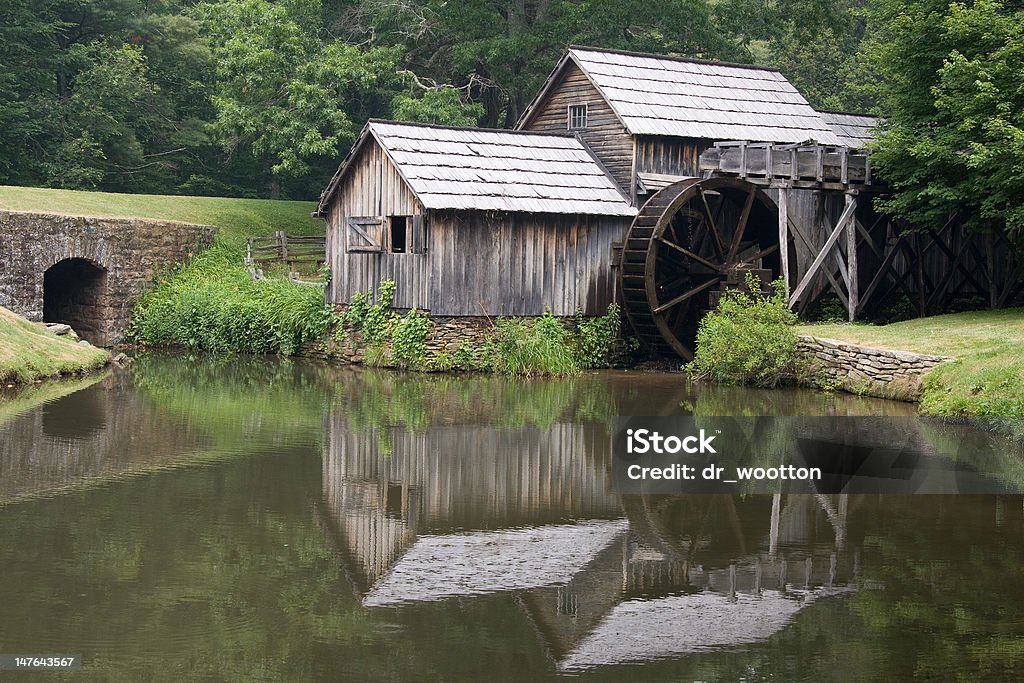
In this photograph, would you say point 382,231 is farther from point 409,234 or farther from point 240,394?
point 240,394

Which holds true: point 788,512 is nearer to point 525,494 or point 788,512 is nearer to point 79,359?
point 525,494

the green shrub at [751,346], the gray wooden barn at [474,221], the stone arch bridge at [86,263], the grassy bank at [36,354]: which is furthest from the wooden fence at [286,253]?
the green shrub at [751,346]

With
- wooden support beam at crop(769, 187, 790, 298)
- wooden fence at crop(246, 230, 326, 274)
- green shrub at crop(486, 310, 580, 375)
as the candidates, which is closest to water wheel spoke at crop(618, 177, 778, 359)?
wooden support beam at crop(769, 187, 790, 298)

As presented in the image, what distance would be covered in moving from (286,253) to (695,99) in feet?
38.5

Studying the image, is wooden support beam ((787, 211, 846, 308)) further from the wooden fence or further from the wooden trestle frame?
the wooden fence

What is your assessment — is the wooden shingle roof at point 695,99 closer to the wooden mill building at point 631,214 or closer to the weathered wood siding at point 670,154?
the wooden mill building at point 631,214

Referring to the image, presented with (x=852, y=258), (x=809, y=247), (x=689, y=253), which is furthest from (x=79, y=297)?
(x=852, y=258)

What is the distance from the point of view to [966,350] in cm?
1969

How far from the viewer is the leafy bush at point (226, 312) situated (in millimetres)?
28125

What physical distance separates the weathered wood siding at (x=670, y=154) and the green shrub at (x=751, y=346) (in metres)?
4.96

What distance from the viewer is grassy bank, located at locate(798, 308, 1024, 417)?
16938 millimetres

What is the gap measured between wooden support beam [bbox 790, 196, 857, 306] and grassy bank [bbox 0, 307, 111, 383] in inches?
506

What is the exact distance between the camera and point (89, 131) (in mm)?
41188

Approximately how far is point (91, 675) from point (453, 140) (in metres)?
Answer: 19.6
